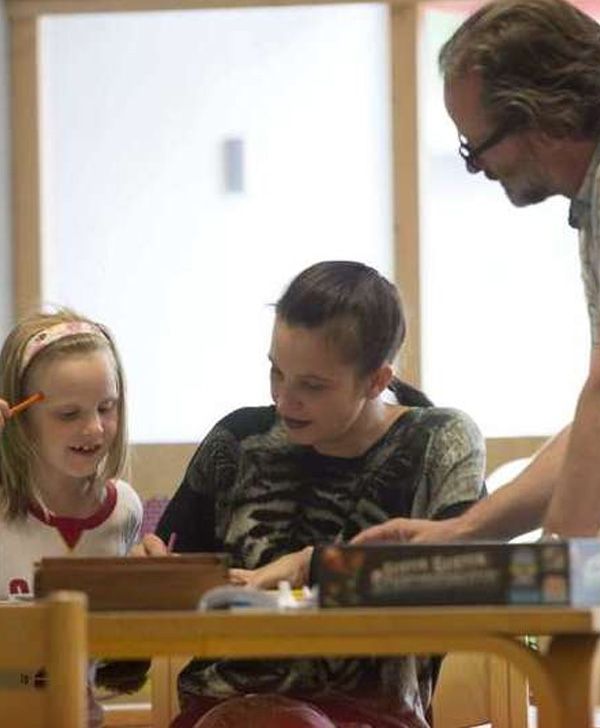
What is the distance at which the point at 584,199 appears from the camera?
2.14 metres

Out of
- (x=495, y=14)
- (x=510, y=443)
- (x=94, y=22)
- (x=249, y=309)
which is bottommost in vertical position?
(x=510, y=443)

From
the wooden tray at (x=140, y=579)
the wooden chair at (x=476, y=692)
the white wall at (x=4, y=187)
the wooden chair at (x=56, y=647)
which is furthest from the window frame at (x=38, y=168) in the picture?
the wooden chair at (x=56, y=647)

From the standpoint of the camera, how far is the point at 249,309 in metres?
4.26

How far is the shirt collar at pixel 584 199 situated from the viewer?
212 centimetres

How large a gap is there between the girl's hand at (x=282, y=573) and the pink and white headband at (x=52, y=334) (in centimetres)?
58

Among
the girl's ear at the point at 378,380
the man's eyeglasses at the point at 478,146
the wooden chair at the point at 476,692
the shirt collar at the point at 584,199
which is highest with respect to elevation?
the man's eyeglasses at the point at 478,146

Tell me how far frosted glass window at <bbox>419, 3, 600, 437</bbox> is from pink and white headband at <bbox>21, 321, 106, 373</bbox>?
5.21ft

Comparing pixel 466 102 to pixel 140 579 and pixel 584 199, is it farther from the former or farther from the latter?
pixel 140 579

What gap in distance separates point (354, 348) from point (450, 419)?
0.16 meters

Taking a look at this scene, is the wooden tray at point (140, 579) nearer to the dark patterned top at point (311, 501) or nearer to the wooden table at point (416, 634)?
the wooden table at point (416, 634)

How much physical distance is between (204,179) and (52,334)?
165cm

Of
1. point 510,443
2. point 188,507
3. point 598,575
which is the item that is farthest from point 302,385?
point 510,443

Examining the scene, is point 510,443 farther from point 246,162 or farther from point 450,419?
point 450,419

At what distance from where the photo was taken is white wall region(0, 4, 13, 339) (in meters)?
4.23
